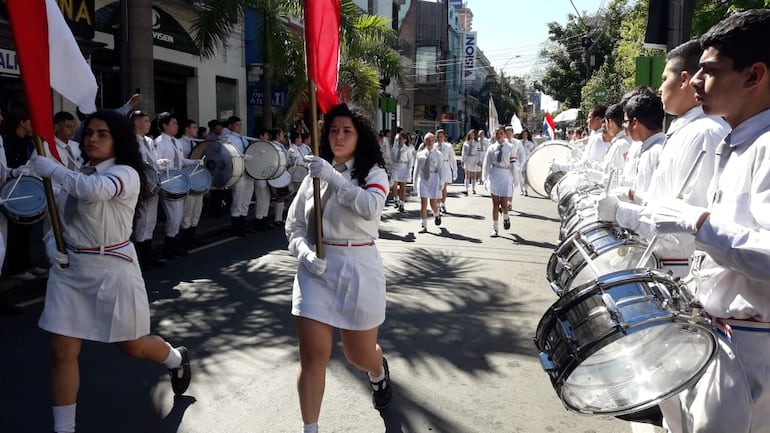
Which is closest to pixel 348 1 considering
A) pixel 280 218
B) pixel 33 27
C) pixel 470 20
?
pixel 280 218

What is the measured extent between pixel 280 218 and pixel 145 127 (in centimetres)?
462

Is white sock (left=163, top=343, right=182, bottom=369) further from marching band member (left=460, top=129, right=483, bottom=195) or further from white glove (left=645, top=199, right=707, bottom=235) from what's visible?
marching band member (left=460, top=129, right=483, bottom=195)

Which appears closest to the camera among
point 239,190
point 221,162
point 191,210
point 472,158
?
point 191,210

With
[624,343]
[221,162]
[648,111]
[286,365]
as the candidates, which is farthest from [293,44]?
[624,343]

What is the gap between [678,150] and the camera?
3.23 metres

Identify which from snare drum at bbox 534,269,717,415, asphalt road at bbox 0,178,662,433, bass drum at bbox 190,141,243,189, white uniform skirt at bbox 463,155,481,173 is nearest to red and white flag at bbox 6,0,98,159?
asphalt road at bbox 0,178,662,433

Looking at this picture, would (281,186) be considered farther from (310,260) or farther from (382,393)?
(310,260)

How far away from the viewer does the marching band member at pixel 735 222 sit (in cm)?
189

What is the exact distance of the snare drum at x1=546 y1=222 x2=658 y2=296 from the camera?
3479mm

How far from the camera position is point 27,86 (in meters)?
3.43

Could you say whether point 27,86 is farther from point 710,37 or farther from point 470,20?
point 470,20

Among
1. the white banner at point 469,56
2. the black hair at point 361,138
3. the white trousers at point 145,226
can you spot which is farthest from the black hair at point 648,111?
the white banner at point 469,56

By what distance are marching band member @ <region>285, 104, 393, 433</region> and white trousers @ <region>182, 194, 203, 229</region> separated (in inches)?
251

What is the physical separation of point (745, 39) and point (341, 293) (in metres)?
2.16
